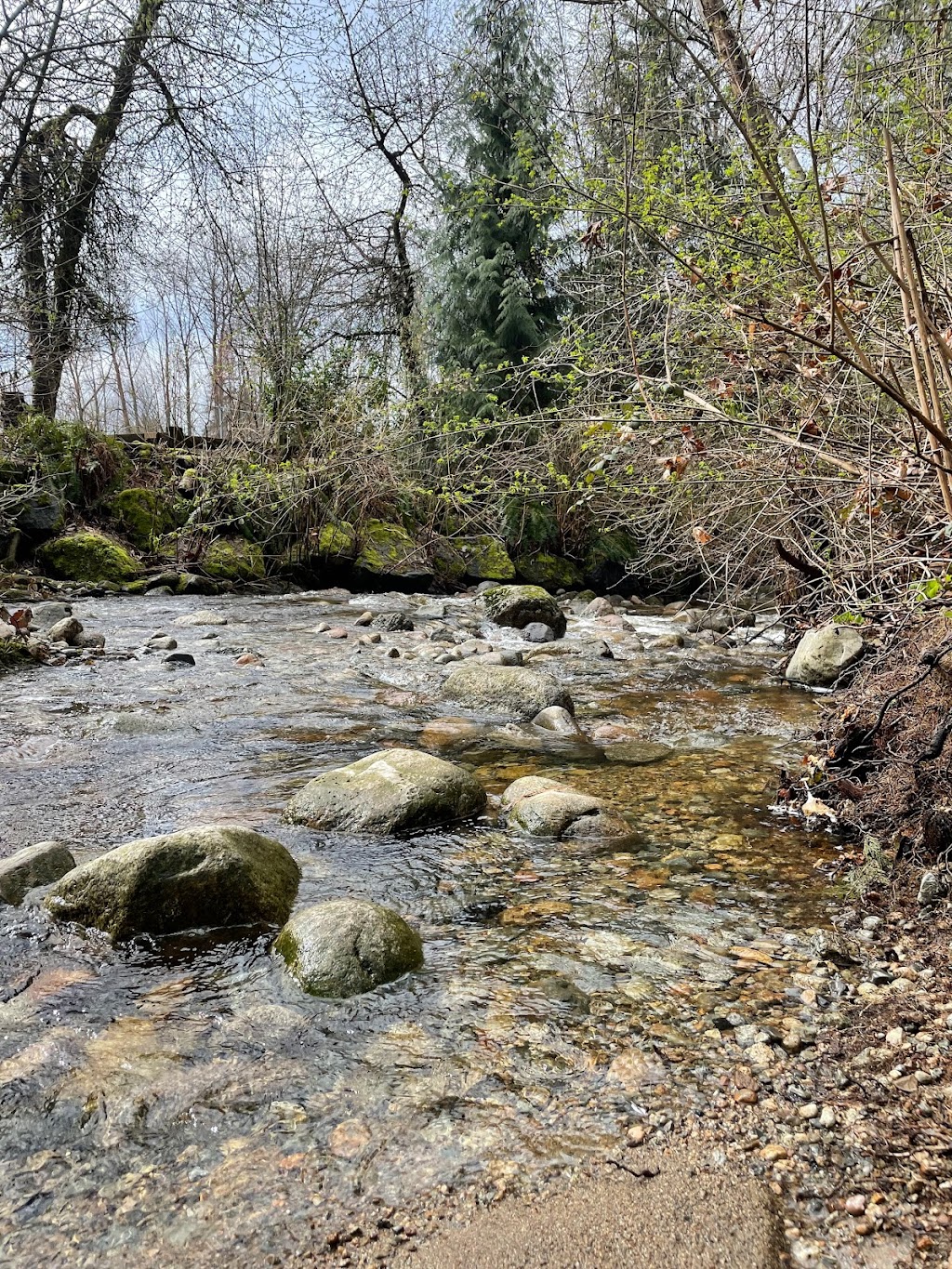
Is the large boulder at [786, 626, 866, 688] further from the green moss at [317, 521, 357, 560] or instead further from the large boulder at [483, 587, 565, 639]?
the green moss at [317, 521, 357, 560]

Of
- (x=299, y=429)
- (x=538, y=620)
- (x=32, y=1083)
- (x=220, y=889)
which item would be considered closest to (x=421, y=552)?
(x=299, y=429)

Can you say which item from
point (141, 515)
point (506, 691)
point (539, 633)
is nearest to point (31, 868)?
point (506, 691)

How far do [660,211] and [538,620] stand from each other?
464 centimetres

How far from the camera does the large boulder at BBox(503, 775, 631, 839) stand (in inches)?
132

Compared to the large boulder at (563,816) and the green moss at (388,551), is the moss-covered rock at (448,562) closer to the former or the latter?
the green moss at (388,551)

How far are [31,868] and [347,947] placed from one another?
1.17 m

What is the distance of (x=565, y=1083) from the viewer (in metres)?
1.89

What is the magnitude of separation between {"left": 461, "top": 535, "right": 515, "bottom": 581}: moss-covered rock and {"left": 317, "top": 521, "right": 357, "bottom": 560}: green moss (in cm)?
189

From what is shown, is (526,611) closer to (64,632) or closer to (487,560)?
(487,560)

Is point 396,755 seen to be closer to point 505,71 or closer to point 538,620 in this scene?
point 538,620

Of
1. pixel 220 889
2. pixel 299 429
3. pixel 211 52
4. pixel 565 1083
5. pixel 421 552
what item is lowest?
pixel 565 1083

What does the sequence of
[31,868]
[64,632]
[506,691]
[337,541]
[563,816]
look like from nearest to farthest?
[31,868]
[563,816]
[506,691]
[64,632]
[337,541]

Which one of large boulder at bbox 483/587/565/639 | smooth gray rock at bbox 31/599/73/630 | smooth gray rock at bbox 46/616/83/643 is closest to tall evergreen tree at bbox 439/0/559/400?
large boulder at bbox 483/587/565/639

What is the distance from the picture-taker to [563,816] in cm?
338
